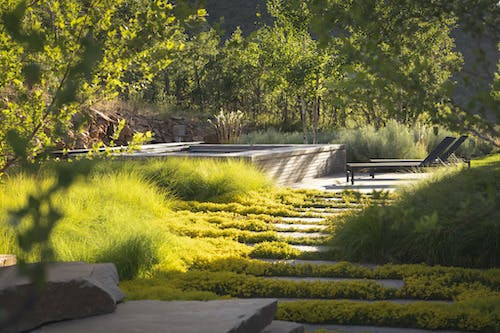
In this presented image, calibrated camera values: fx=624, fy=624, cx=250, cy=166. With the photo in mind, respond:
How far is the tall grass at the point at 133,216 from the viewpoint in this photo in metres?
5.37

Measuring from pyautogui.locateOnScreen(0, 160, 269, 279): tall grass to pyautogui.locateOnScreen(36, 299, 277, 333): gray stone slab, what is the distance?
2.36 ft

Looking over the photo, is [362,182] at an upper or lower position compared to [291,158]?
lower

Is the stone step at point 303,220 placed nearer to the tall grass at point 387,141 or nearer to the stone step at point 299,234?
the stone step at point 299,234

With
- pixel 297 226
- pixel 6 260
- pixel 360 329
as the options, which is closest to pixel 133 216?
pixel 297 226

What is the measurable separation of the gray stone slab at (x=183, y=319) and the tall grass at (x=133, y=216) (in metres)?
0.72

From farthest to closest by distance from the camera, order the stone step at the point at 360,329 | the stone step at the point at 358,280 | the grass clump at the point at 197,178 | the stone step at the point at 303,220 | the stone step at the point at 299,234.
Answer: the grass clump at the point at 197,178, the stone step at the point at 303,220, the stone step at the point at 299,234, the stone step at the point at 358,280, the stone step at the point at 360,329

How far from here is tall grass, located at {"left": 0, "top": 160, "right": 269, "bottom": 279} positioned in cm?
537

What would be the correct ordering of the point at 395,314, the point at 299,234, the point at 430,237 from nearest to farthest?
1. the point at 395,314
2. the point at 430,237
3. the point at 299,234

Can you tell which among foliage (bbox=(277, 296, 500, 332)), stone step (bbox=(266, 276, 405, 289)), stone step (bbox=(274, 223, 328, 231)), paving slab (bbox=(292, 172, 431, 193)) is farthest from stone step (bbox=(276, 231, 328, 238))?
paving slab (bbox=(292, 172, 431, 193))

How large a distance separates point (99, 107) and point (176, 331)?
1650 centimetres

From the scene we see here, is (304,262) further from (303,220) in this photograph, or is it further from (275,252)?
(303,220)

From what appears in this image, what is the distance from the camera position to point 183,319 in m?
3.25

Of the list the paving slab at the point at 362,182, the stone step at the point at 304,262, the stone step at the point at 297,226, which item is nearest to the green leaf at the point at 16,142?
the stone step at the point at 304,262

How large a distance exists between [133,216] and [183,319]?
12.1 feet
